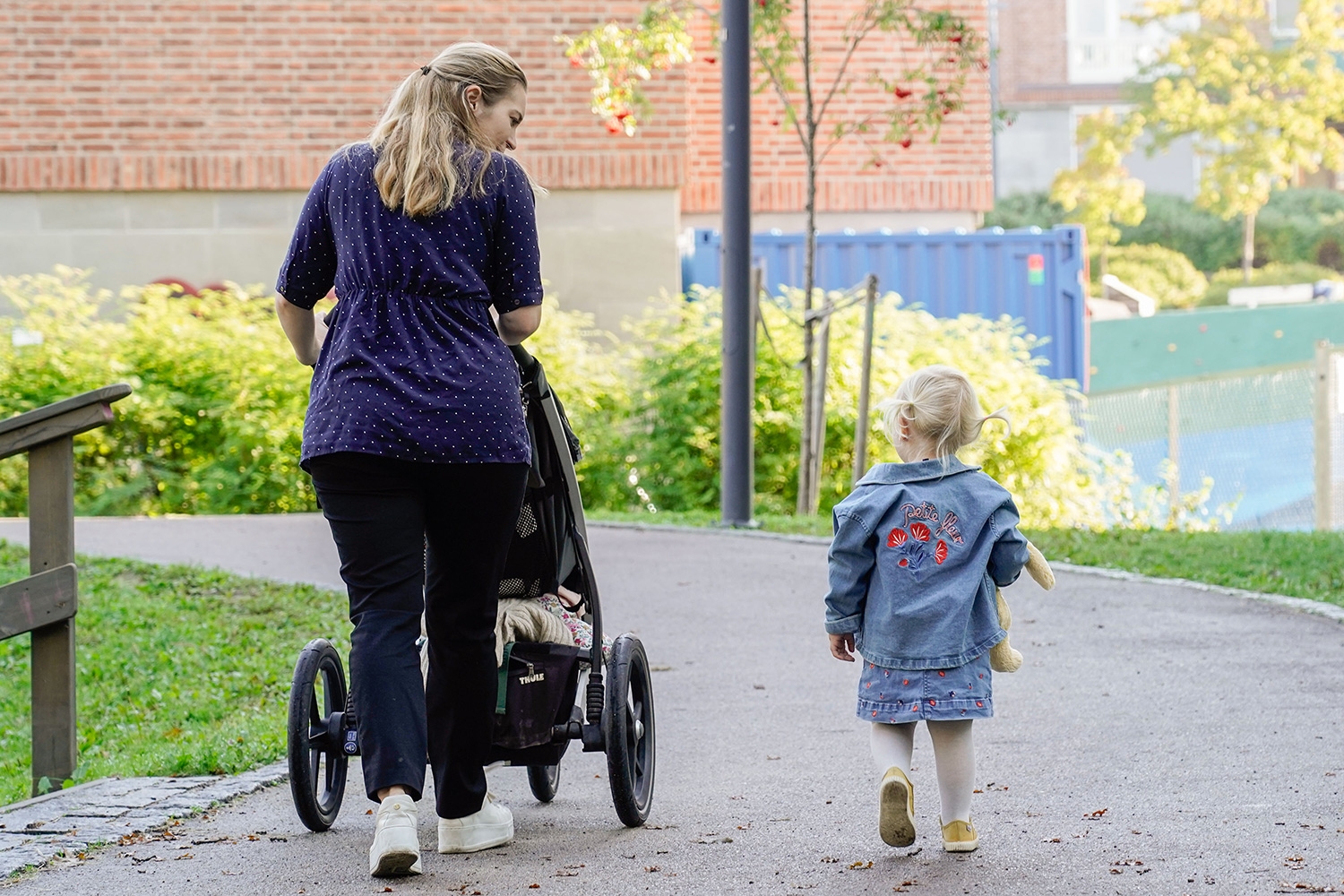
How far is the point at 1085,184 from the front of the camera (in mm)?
35000

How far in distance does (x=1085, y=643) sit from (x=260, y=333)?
27.2 ft

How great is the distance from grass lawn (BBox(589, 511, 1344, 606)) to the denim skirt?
434cm

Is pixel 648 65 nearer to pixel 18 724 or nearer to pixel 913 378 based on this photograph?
pixel 18 724

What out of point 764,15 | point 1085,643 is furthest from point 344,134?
point 1085,643

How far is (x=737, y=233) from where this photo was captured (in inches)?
412

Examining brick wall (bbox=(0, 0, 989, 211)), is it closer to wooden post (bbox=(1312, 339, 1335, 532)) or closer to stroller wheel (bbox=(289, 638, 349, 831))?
wooden post (bbox=(1312, 339, 1335, 532))

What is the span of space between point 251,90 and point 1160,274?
1172 inches

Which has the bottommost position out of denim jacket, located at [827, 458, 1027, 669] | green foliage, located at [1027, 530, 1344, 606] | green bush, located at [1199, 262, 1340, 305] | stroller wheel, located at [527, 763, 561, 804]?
green foliage, located at [1027, 530, 1344, 606]

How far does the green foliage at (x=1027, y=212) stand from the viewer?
4384cm

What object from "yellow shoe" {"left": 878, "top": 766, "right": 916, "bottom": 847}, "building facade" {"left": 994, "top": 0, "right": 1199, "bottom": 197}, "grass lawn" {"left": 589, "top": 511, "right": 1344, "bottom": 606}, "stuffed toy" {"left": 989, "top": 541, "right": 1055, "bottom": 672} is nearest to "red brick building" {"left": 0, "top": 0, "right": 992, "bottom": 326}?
"grass lawn" {"left": 589, "top": 511, "right": 1344, "bottom": 606}

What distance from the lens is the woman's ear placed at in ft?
11.8

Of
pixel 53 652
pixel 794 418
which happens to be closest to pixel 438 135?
pixel 53 652

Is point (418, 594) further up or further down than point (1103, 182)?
further down

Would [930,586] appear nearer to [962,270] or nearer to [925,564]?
[925,564]
